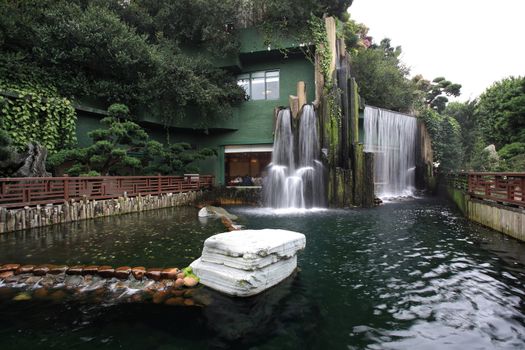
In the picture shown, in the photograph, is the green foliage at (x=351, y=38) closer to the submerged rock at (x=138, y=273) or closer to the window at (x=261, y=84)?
the window at (x=261, y=84)

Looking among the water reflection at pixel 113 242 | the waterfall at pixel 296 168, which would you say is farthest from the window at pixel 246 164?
the water reflection at pixel 113 242

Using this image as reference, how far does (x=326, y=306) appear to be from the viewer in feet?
14.2

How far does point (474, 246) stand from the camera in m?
7.57

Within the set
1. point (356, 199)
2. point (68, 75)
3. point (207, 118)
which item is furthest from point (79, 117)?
point (356, 199)

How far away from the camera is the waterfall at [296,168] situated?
16219mm

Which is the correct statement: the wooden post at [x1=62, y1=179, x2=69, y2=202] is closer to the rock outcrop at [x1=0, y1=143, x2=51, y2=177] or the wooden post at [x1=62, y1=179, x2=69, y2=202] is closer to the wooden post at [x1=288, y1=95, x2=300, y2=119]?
the rock outcrop at [x1=0, y1=143, x2=51, y2=177]

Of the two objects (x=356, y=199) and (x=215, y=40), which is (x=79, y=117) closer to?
(x=215, y=40)

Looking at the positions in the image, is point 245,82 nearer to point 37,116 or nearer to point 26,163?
point 37,116

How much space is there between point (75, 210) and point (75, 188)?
1.00 meters

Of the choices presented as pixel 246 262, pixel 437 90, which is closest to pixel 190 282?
pixel 246 262

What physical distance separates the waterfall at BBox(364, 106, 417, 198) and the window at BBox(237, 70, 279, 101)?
693cm

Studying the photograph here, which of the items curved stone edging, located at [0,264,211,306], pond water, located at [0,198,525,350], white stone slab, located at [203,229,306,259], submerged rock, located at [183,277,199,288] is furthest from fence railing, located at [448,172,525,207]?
curved stone edging, located at [0,264,211,306]

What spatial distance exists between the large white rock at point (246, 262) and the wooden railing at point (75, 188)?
8.81m

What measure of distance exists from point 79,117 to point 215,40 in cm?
1020
